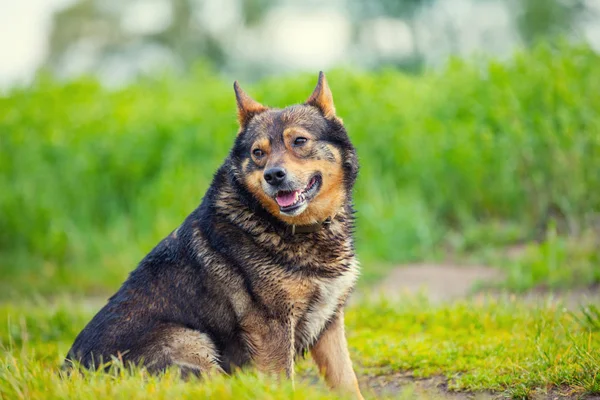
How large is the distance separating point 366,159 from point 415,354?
6.26m

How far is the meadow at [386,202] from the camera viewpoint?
206 inches

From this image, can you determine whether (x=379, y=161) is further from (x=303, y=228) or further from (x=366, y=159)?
(x=303, y=228)

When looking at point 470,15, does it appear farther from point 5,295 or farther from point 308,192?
point 308,192

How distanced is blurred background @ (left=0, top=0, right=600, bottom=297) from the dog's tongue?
330 cm

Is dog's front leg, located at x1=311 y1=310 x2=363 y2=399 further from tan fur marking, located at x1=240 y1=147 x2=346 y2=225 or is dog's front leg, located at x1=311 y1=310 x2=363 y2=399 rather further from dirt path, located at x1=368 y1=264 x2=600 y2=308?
dirt path, located at x1=368 y1=264 x2=600 y2=308

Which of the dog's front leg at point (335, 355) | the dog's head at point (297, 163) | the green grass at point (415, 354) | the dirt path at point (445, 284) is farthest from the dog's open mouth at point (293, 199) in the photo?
the dirt path at point (445, 284)

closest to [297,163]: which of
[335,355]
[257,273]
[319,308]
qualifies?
[257,273]

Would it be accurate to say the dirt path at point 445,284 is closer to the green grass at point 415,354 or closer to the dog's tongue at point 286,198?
the green grass at point 415,354

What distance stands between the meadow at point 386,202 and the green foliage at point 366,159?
0.10 feet

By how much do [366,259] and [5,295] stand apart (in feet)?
16.6

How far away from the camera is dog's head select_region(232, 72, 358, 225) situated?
16.2 ft

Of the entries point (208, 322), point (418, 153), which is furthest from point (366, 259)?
point (208, 322)

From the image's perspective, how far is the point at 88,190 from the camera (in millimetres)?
13273

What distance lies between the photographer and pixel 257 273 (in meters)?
4.79
